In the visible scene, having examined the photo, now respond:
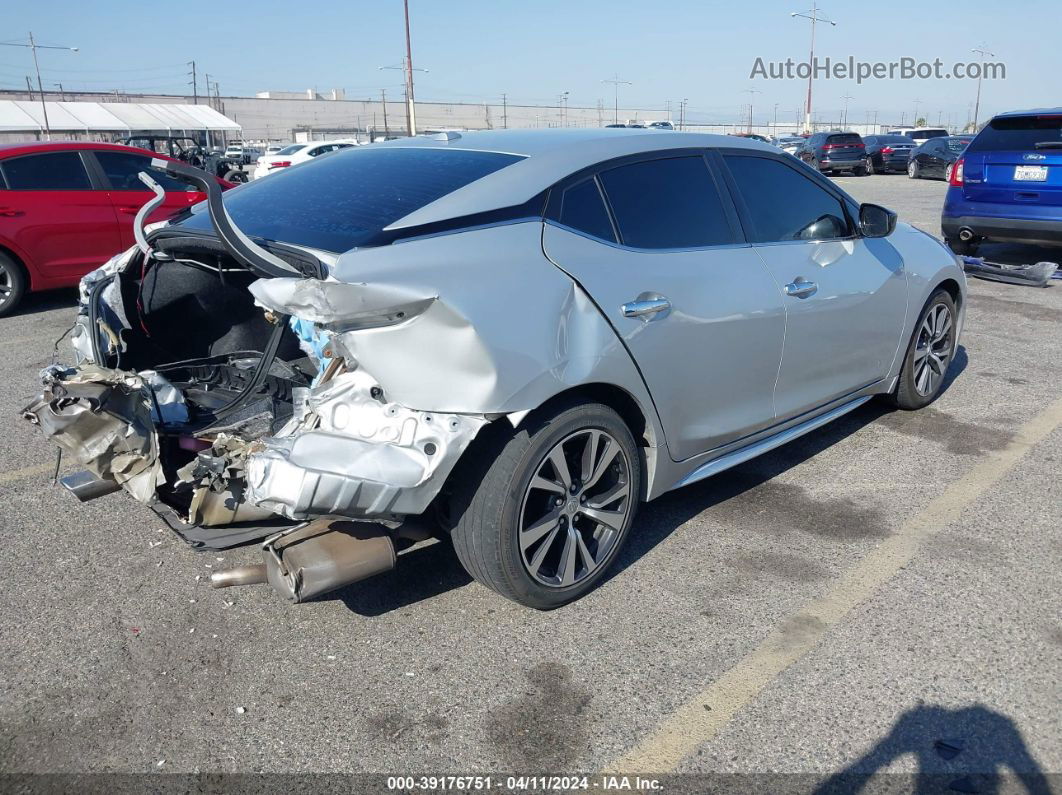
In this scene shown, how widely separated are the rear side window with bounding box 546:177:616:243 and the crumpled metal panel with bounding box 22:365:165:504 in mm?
1587

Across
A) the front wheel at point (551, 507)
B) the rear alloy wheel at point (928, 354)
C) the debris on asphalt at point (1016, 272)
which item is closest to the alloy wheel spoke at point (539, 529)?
the front wheel at point (551, 507)

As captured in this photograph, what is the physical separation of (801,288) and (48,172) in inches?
297

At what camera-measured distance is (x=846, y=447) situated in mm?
4914

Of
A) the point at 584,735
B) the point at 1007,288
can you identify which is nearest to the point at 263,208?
Result: the point at 584,735

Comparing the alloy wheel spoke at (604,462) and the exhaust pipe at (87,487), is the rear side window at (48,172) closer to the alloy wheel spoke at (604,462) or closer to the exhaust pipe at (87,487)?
the exhaust pipe at (87,487)

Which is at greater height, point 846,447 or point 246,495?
point 246,495

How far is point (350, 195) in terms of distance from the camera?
11.1 ft

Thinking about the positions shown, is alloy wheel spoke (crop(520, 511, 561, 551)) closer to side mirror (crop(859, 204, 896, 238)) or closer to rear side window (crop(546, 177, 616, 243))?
rear side window (crop(546, 177, 616, 243))

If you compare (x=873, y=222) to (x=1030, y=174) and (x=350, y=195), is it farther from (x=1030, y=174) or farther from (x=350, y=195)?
(x=1030, y=174)

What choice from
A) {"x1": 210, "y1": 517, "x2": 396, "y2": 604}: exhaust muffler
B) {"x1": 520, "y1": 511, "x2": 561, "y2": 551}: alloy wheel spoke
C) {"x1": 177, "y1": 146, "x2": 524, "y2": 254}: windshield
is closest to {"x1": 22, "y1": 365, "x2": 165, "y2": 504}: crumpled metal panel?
{"x1": 210, "y1": 517, "x2": 396, "y2": 604}: exhaust muffler

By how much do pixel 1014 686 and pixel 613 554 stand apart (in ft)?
4.60

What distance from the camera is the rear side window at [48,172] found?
323 inches

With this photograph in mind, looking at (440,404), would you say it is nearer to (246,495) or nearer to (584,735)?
(246,495)

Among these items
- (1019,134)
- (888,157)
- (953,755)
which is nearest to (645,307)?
(953,755)
